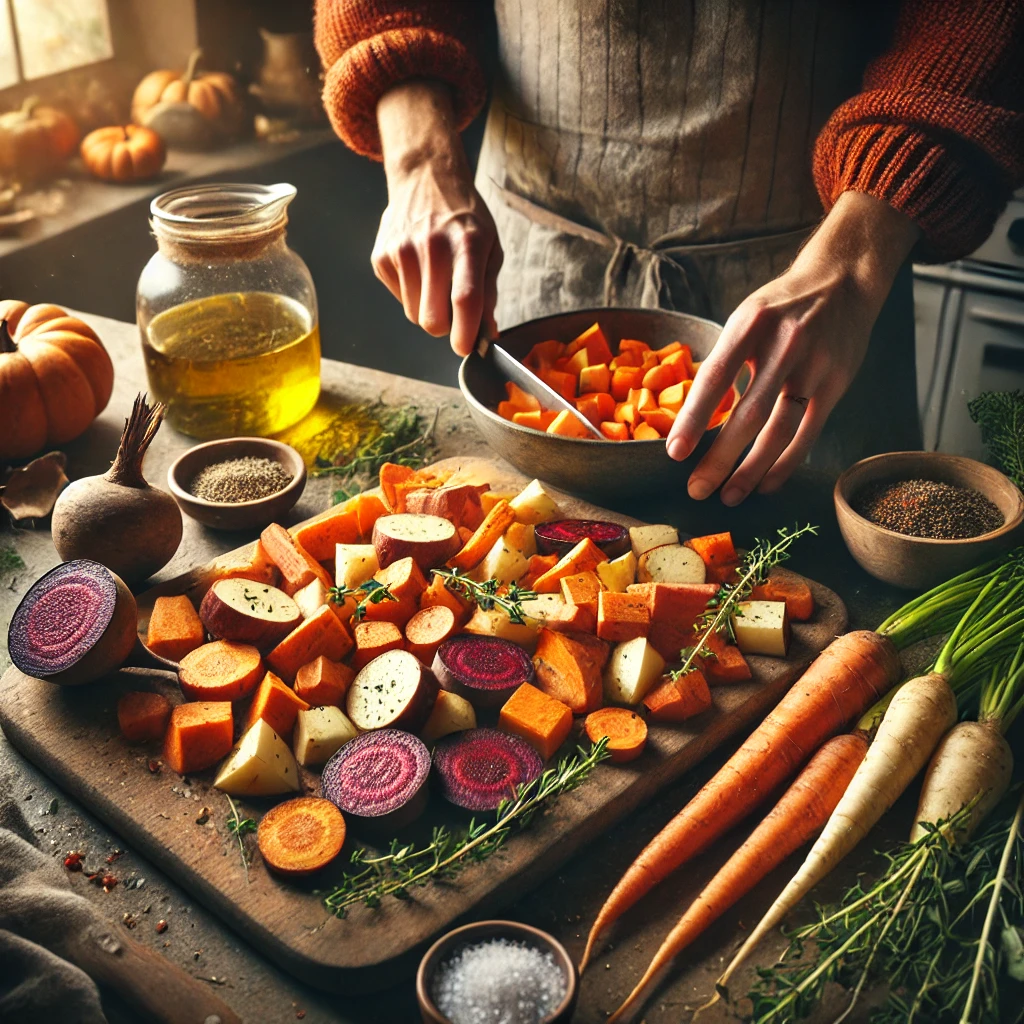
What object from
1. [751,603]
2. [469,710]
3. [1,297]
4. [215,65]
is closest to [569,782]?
[469,710]

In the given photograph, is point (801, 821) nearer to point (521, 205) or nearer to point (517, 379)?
point (517, 379)

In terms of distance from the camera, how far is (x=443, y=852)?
1.19 metres

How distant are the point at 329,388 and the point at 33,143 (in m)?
2.93

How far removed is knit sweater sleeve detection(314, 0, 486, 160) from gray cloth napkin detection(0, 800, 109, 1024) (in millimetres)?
1652

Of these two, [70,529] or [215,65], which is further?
[215,65]

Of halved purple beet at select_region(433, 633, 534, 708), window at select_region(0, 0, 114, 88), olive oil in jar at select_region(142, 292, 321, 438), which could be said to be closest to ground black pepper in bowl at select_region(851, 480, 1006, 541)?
halved purple beet at select_region(433, 633, 534, 708)

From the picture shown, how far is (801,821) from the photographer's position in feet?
4.26

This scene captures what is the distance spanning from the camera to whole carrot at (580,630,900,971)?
4.07 ft

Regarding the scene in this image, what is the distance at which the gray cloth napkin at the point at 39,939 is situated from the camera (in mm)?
966

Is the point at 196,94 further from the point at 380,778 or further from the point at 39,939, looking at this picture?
the point at 39,939

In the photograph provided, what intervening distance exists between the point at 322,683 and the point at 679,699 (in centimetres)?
49

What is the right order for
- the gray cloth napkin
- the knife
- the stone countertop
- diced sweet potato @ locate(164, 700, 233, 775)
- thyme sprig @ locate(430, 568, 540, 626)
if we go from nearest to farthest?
the gray cloth napkin, the stone countertop, diced sweet potato @ locate(164, 700, 233, 775), thyme sprig @ locate(430, 568, 540, 626), the knife

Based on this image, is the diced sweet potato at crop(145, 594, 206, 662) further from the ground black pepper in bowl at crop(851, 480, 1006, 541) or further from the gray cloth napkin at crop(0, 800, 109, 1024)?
the ground black pepper in bowl at crop(851, 480, 1006, 541)

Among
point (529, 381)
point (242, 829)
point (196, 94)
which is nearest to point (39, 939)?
point (242, 829)
